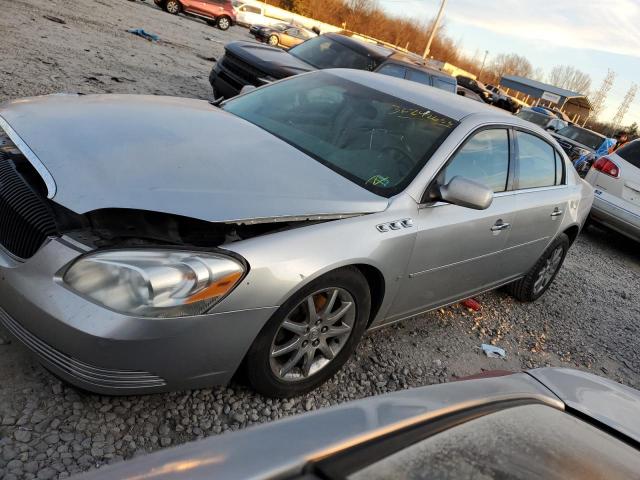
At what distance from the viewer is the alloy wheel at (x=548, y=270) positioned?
15.5ft

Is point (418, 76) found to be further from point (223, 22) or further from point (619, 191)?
point (223, 22)

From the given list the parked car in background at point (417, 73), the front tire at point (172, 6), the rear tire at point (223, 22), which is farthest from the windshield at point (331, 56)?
the rear tire at point (223, 22)

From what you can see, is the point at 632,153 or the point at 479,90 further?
the point at 479,90

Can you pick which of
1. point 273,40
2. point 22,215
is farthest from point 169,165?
point 273,40

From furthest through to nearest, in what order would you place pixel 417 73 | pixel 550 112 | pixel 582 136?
pixel 550 112, pixel 582 136, pixel 417 73

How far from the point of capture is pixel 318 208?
2371 mm

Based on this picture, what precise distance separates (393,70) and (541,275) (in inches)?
202

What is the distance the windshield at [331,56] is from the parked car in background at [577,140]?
22.2ft

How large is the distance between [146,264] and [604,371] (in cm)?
386

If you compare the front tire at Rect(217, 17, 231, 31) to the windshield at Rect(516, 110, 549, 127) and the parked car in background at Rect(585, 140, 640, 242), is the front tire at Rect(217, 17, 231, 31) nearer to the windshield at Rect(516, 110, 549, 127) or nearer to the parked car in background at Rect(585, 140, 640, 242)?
the windshield at Rect(516, 110, 549, 127)

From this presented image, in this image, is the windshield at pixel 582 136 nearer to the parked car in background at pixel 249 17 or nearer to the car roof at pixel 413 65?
the car roof at pixel 413 65

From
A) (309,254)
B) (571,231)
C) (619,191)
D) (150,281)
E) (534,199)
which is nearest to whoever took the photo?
(150,281)

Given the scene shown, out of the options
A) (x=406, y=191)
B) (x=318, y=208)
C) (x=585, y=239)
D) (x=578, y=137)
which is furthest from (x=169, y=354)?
(x=578, y=137)

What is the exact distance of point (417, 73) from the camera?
9133 mm
